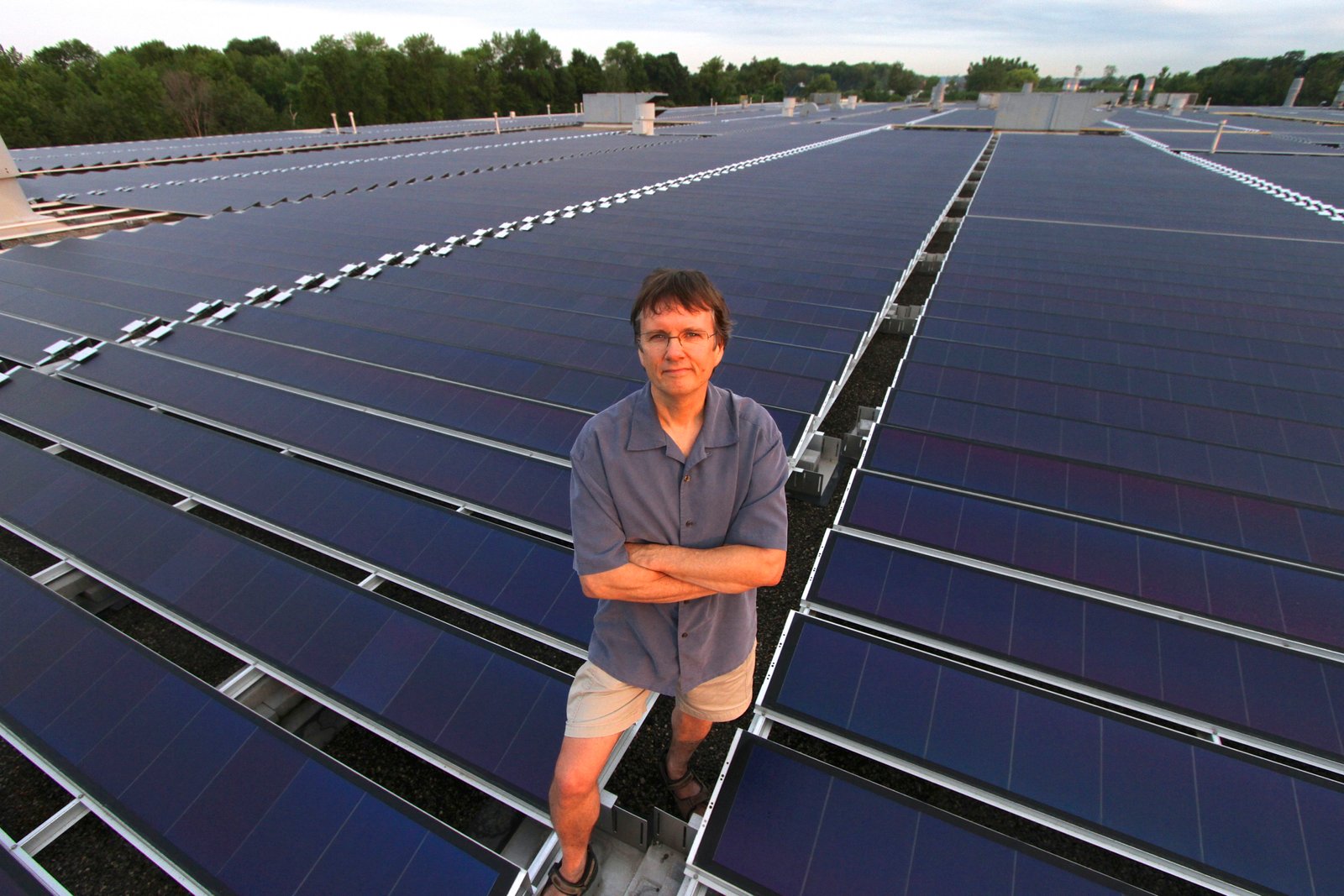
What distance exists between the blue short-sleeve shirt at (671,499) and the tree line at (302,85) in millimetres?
94568

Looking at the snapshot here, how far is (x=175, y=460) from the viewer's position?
7527 mm

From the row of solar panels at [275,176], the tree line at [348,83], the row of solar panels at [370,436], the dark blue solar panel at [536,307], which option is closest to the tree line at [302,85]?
the tree line at [348,83]

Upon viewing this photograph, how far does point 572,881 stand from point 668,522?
2.59m

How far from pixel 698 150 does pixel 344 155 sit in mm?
22928

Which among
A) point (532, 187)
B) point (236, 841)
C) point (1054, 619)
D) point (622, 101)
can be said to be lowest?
point (236, 841)

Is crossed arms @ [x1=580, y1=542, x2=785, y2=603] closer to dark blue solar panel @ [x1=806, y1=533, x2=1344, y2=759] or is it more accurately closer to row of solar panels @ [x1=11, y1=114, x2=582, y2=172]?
dark blue solar panel @ [x1=806, y1=533, x2=1344, y2=759]

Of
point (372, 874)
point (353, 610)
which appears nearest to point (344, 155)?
point (353, 610)

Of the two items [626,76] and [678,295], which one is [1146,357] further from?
[626,76]

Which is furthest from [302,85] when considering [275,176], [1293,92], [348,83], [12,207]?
[1293,92]

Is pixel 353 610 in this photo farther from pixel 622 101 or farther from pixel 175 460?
pixel 622 101

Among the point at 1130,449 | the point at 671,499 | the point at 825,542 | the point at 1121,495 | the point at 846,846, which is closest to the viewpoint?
the point at 671,499

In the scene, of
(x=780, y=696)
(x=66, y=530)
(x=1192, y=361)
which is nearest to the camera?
(x=780, y=696)

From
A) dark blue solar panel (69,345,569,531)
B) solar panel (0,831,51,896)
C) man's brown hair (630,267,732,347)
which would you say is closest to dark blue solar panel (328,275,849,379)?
dark blue solar panel (69,345,569,531)

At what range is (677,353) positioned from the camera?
304 cm
